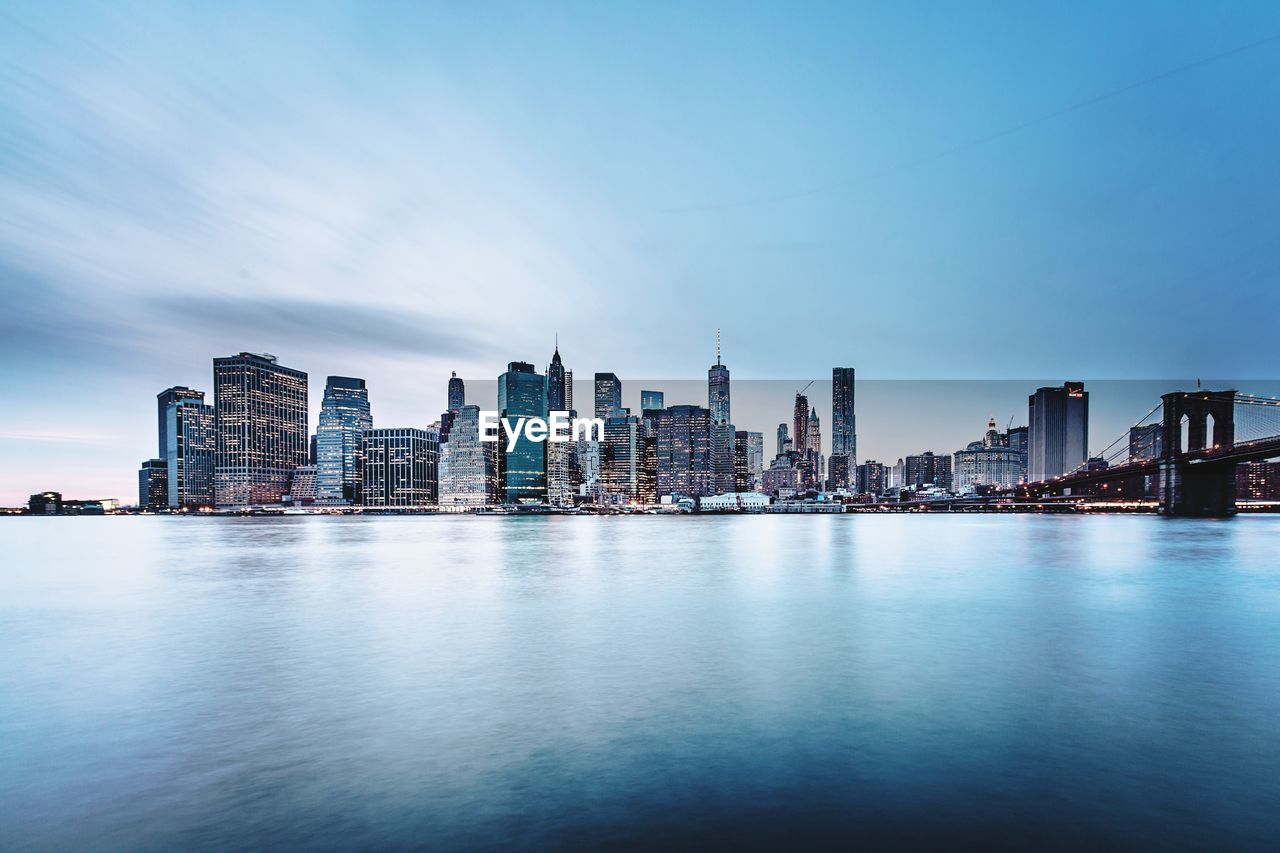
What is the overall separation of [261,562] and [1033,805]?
54162 millimetres

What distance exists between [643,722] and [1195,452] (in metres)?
128

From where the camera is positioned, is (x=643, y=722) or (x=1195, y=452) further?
(x=1195, y=452)

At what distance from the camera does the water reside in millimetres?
8430

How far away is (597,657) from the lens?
58.6 feet

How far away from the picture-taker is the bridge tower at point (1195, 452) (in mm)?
107125

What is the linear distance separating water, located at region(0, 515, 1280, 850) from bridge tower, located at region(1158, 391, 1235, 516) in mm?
100195

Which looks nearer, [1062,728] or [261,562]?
[1062,728]

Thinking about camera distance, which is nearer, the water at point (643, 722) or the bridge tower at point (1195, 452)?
the water at point (643, 722)

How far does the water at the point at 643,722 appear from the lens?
332 inches

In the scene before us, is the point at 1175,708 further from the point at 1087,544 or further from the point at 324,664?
the point at 1087,544

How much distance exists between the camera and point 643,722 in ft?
40.6

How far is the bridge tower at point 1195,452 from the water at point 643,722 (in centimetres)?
10020

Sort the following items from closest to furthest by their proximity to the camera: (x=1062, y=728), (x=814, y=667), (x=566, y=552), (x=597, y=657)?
(x=1062, y=728) → (x=814, y=667) → (x=597, y=657) → (x=566, y=552)

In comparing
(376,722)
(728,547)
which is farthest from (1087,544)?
(376,722)
